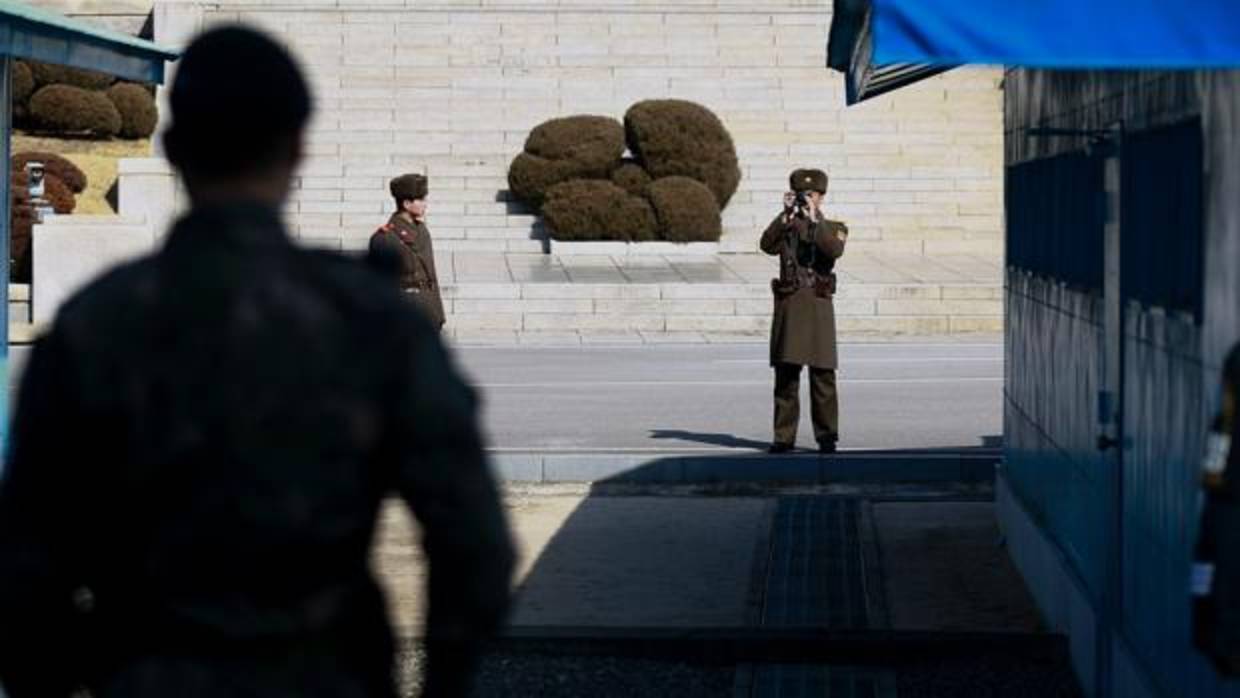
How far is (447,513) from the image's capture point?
141 inches

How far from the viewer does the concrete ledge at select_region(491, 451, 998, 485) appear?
14.9 metres

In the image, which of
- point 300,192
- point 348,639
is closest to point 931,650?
point 348,639

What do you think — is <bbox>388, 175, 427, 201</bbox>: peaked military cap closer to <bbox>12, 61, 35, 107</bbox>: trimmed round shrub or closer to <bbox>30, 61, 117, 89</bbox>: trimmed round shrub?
<bbox>12, 61, 35, 107</bbox>: trimmed round shrub

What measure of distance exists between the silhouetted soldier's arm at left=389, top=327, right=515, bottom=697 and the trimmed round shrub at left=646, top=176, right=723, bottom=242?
29966mm

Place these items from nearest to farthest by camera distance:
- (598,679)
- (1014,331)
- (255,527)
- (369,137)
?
(255,527), (598,679), (1014,331), (369,137)

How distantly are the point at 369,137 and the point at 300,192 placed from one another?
265 centimetres

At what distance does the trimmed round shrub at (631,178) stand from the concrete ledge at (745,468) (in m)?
19.5

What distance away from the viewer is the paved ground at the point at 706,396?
17438 millimetres

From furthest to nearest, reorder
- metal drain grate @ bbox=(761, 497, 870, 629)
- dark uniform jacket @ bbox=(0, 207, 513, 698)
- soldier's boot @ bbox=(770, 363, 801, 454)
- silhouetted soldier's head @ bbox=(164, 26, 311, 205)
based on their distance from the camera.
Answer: soldier's boot @ bbox=(770, 363, 801, 454), metal drain grate @ bbox=(761, 497, 870, 629), silhouetted soldier's head @ bbox=(164, 26, 311, 205), dark uniform jacket @ bbox=(0, 207, 513, 698)

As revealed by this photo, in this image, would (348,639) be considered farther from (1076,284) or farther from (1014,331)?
(1014,331)

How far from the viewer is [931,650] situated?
381 inches

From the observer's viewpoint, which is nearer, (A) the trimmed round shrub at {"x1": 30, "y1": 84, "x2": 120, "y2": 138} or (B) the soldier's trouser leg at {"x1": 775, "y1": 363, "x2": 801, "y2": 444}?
(B) the soldier's trouser leg at {"x1": 775, "y1": 363, "x2": 801, "y2": 444}

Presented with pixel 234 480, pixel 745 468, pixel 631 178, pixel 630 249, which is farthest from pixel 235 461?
pixel 631 178

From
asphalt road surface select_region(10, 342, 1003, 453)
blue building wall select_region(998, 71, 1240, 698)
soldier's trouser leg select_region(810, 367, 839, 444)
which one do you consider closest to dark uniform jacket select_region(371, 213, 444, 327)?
asphalt road surface select_region(10, 342, 1003, 453)
